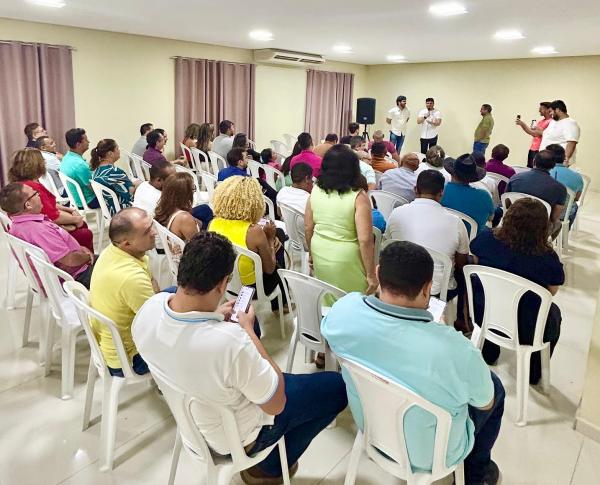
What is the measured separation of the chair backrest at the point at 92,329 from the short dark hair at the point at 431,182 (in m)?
1.80

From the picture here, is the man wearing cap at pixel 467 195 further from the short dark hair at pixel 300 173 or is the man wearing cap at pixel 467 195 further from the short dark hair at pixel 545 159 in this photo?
the short dark hair at pixel 300 173

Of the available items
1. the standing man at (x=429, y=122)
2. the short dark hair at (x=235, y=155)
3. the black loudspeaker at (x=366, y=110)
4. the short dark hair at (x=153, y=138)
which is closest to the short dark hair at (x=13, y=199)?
the short dark hair at (x=235, y=155)

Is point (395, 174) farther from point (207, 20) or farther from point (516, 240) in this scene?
point (207, 20)

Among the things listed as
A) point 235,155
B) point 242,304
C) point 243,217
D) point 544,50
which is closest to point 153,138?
point 235,155

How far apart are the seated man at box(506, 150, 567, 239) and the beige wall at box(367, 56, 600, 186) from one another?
18.9 ft

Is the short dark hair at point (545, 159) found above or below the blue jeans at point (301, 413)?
above

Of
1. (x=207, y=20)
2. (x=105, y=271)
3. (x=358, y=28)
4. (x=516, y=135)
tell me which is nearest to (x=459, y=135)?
(x=516, y=135)

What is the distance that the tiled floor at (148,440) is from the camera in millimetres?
1895

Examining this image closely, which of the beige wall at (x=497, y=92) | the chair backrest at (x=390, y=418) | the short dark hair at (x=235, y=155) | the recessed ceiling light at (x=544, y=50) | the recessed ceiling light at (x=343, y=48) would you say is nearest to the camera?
the chair backrest at (x=390, y=418)

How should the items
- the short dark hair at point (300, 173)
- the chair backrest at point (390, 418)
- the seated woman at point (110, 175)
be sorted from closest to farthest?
1. the chair backrest at point (390, 418)
2. the short dark hair at point (300, 173)
3. the seated woman at point (110, 175)

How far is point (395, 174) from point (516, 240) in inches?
77.3

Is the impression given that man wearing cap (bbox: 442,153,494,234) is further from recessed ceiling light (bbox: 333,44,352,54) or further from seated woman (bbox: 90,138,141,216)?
recessed ceiling light (bbox: 333,44,352,54)

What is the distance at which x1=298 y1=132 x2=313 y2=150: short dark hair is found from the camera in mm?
4770

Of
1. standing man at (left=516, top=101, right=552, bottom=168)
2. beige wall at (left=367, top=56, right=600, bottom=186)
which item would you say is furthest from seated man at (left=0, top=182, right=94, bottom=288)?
beige wall at (left=367, top=56, right=600, bottom=186)
